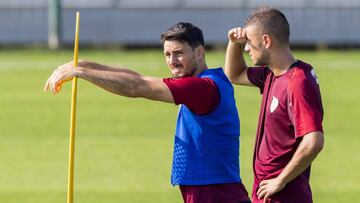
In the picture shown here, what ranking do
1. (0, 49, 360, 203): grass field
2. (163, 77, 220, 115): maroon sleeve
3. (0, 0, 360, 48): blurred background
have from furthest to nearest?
(0, 0, 360, 48): blurred background < (0, 49, 360, 203): grass field < (163, 77, 220, 115): maroon sleeve

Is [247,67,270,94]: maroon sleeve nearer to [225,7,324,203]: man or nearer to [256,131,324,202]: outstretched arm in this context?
[225,7,324,203]: man

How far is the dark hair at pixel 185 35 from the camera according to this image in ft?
25.5

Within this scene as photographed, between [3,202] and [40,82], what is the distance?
12030 millimetres

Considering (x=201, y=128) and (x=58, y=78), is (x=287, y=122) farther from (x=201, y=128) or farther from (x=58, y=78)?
(x=58, y=78)

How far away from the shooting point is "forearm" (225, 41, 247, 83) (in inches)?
333

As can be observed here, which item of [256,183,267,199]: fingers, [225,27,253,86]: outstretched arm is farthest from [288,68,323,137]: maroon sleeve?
[225,27,253,86]: outstretched arm

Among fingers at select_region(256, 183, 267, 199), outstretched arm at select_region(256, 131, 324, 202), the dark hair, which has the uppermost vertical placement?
the dark hair

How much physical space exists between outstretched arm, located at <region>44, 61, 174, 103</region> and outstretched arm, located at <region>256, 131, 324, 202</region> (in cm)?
82

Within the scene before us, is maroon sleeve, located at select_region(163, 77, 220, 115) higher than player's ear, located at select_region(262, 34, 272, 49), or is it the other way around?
player's ear, located at select_region(262, 34, 272, 49)

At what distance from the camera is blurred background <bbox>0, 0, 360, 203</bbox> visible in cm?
1439

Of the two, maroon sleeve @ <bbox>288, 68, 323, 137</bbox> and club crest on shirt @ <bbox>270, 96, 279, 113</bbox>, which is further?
club crest on shirt @ <bbox>270, 96, 279, 113</bbox>

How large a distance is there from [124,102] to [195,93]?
14722 mm

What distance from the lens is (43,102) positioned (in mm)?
22078

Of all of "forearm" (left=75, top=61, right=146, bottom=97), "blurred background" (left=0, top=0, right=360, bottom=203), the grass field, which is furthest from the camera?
"blurred background" (left=0, top=0, right=360, bottom=203)
